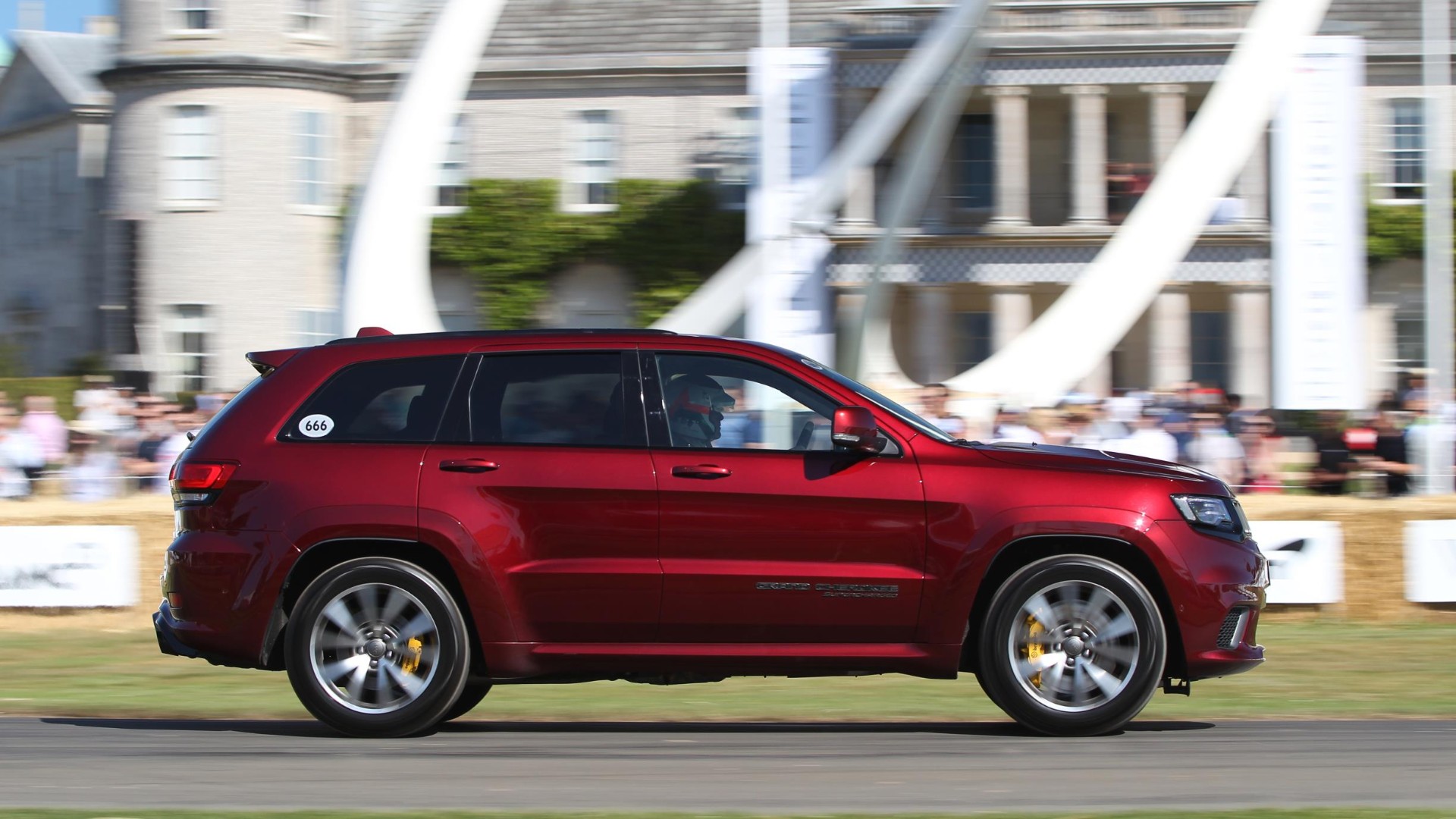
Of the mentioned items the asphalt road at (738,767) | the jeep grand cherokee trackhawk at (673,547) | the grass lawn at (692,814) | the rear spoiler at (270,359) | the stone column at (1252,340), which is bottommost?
the asphalt road at (738,767)

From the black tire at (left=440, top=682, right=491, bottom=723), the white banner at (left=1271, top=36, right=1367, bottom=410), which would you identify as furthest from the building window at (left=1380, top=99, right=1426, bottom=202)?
the black tire at (left=440, top=682, right=491, bottom=723)

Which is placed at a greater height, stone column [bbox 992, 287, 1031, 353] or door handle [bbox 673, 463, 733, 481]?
stone column [bbox 992, 287, 1031, 353]

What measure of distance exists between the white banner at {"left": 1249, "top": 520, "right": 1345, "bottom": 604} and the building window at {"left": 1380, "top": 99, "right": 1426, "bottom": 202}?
2211cm

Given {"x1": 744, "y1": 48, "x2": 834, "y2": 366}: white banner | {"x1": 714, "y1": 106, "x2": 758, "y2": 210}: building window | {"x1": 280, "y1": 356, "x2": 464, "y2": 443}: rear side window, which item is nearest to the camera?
{"x1": 280, "y1": 356, "x2": 464, "y2": 443}: rear side window

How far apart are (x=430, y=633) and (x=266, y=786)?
3.77ft

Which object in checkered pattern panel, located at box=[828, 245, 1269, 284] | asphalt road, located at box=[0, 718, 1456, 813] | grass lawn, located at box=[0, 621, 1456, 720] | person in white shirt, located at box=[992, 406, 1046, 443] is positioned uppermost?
checkered pattern panel, located at box=[828, 245, 1269, 284]

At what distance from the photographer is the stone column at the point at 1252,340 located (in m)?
33.3

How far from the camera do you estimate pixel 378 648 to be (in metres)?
8.00

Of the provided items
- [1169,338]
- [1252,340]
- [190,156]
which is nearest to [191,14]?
[190,156]

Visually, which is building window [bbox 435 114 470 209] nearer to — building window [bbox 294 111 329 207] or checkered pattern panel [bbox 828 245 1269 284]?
building window [bbox 294 111 329 207]

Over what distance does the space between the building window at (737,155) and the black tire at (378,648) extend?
88.8ft

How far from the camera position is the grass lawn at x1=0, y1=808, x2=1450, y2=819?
20.5ft

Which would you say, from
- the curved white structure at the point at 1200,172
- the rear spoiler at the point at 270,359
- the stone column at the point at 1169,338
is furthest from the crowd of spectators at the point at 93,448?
the stone column at the point at 1169,338

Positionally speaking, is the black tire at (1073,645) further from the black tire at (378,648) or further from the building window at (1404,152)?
the building window at (1404,152)
